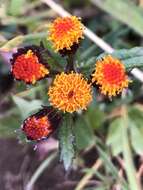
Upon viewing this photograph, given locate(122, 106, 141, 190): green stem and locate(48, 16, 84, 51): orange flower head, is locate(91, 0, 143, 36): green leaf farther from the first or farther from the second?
locate(48, 16, 84, 51): orange flower head

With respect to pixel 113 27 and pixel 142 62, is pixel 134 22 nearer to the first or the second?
pixel 113 27

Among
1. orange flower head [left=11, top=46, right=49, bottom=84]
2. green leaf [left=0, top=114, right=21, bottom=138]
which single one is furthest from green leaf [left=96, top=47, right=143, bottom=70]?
green leaf [left=0, top=114, right=21, bottom=138]

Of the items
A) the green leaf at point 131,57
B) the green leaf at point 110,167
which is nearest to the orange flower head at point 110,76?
the green leaf at point 131,57

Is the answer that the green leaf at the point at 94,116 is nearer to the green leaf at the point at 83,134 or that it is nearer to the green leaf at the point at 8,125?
the green leaf at the point at 83,134

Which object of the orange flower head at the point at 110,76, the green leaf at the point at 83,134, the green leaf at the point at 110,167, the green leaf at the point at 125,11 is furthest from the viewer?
the green leaf at the point at 125,11

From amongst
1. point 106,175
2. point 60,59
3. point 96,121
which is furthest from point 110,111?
point 60,59

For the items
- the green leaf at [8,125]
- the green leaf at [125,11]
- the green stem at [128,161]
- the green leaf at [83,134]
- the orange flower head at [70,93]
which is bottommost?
the green stem at [128,161]
